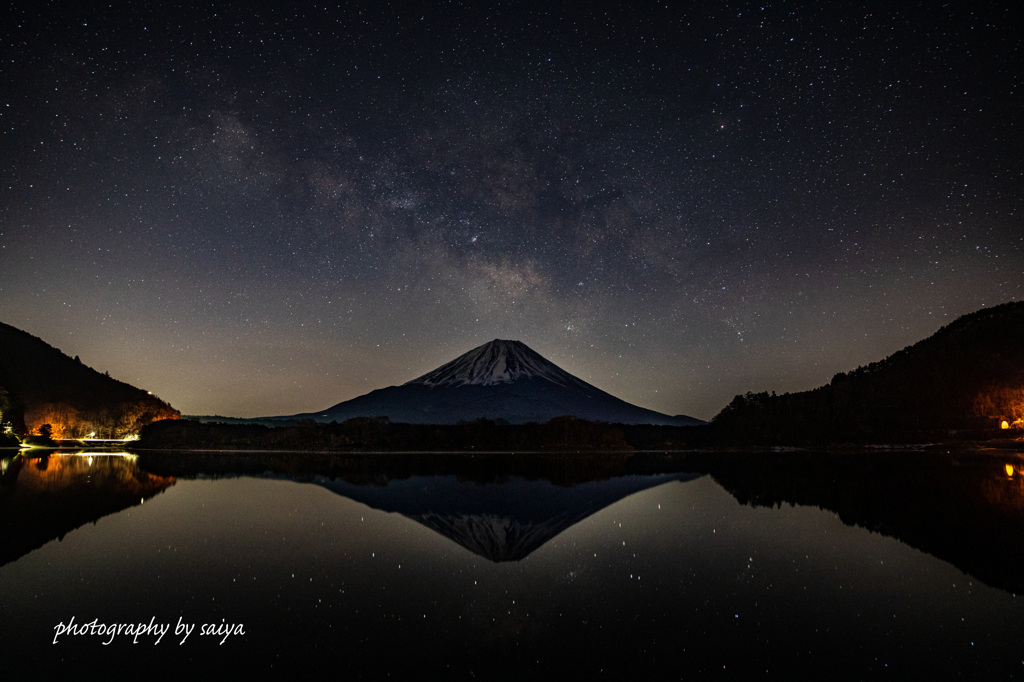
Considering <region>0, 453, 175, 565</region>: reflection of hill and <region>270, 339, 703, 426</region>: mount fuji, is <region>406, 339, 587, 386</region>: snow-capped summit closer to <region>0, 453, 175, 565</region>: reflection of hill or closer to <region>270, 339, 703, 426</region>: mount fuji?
<region>270, 339, 703, 426</region>: mount fuji

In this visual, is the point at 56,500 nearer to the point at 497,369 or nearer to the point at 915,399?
the point at 915,399

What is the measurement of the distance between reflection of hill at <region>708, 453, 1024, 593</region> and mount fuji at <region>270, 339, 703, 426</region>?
112520 millimetres

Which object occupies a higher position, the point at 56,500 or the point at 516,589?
the point at 56,500

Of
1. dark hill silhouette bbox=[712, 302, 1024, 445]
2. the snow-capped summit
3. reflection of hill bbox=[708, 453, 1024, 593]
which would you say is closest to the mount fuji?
the snow-capped summit

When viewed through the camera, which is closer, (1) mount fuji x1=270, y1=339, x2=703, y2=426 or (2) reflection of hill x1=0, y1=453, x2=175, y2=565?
(2) reflection of hill x1=0, y1=453, x2=175, y2=565

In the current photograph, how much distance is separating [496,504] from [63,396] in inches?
4506

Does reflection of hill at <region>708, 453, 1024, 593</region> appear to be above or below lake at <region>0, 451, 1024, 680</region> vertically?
below

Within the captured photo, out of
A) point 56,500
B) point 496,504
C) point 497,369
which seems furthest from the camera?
point 497,369

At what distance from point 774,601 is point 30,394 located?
127 meters

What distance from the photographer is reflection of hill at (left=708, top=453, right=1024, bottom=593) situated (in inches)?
337

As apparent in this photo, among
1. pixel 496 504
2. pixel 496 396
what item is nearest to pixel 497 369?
pixel 496 396

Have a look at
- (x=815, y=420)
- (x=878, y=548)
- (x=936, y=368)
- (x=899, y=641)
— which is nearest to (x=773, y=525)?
(x=878, y=548)

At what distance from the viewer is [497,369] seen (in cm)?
17438

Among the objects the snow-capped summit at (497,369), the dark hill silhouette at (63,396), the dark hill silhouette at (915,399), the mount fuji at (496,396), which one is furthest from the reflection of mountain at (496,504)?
the snow-capped summit at (497,369)
